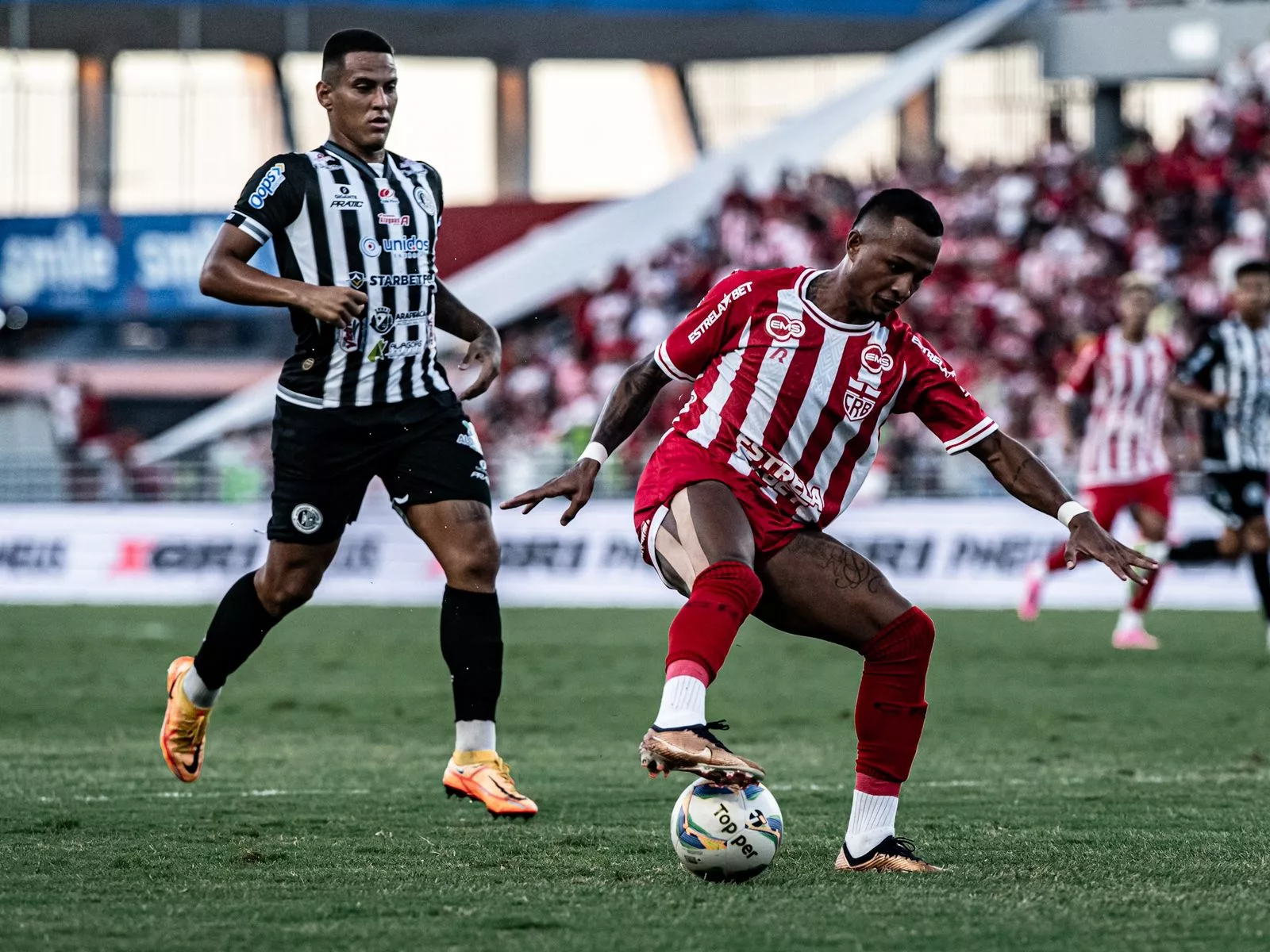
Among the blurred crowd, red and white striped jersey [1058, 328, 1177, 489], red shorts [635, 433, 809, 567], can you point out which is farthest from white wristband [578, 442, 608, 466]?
the blurred crowd

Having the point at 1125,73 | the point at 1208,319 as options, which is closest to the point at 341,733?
the point at 1208,319

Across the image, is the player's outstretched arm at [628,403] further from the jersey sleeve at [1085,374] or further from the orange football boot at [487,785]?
the jersey sleeve at [1085,374]

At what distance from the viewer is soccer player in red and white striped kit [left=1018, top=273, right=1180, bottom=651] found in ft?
44.1

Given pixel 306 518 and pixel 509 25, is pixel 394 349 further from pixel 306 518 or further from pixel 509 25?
pixel 509 25

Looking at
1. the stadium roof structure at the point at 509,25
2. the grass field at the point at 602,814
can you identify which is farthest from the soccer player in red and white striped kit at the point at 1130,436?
the stadium roof structure at the point at 509,25

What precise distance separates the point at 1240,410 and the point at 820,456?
815 centimetres

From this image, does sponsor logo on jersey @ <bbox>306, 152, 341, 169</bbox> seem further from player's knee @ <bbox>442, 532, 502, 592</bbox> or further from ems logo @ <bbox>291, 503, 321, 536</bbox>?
player's knee @ <bbox>442, 532, 502, 592</bbox>

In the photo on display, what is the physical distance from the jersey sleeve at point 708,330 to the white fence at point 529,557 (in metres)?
12.3

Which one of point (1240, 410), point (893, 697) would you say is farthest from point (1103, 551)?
point (1240, 410)

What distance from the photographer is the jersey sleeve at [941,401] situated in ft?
17.7

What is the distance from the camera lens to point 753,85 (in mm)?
35188

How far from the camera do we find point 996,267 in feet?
74.1

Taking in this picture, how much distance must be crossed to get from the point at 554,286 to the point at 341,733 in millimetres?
19356

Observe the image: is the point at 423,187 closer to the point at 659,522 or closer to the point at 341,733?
the point at 659,522
